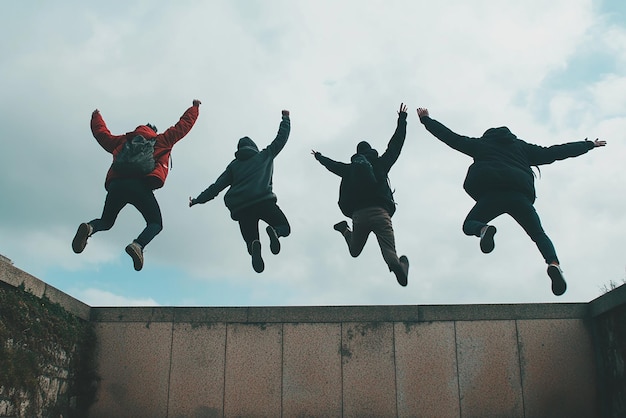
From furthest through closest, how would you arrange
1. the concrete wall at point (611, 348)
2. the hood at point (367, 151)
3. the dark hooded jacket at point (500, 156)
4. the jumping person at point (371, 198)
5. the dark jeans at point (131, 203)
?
the hood at point (367, 151), the concrete wall at point (611, 348), the jumping person at point (371, 198), the dark jeans at point (131, 203), the dark hooded jacket at point (500, 156)

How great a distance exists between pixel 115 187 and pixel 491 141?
4.74m

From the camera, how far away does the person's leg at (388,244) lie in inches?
307

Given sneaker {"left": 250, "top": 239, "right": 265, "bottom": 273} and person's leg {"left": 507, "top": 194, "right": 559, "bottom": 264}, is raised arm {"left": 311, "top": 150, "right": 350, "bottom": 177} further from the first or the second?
person's leg {"left": 507, "top": 194, "right": 559, "bottom": 264}

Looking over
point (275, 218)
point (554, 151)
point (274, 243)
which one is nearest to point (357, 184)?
point (275, 218)

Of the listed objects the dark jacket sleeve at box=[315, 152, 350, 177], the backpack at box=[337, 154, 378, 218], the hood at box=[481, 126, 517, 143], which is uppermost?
the hood at box=[481, 126, 517, 143]

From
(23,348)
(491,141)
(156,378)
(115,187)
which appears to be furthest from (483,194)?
(23,348)

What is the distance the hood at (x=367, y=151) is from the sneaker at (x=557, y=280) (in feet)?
8.76

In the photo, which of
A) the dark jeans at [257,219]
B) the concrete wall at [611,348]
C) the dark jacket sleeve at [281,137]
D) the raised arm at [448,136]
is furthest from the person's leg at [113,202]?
the concrete wall at [611,348]

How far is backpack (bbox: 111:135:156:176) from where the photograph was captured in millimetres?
7934

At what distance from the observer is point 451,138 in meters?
8.42

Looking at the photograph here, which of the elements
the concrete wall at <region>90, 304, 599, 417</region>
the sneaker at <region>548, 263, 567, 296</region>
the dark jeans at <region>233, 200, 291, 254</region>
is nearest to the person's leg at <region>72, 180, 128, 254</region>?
the dark jeans at <region>233, 200, 291, 254</region>

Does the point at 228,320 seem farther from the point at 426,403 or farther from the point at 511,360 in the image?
the point at 511,360

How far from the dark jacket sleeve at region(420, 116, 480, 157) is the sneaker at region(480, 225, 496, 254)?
1.29 meters

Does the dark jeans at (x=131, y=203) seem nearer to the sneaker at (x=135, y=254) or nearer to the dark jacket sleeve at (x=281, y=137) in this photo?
the sneaker at (x=135, y=254)
